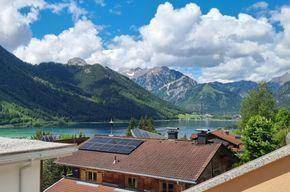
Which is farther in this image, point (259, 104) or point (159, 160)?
point (259, 104)

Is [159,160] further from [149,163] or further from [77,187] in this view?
[77,187]

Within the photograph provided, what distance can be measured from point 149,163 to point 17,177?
22087mm

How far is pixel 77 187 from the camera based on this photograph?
27438mm

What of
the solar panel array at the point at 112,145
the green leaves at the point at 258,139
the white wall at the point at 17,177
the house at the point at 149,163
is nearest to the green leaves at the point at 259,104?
the green leaves at the point at 258,139

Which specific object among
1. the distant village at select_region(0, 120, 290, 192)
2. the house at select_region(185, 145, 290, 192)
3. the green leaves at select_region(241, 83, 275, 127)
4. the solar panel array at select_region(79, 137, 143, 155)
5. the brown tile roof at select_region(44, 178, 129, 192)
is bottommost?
the brown tile roof at select_region(44, 178, 129, 192)

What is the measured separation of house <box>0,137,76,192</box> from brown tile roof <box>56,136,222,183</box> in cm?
1892

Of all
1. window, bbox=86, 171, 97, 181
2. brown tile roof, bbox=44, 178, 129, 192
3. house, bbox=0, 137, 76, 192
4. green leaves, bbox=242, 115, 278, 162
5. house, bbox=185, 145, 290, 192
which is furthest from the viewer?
green leaves, bbox=242, 115, 278, 162

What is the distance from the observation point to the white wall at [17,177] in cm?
461

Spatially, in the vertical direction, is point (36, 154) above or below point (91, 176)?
above

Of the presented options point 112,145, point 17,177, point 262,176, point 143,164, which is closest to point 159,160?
point 143,164

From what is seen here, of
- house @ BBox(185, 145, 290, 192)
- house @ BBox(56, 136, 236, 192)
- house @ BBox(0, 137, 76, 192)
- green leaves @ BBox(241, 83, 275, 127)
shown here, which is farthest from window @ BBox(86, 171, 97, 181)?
green leaves @ BBox(241, 83, 275, 127)

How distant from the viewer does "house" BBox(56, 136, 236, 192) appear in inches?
968

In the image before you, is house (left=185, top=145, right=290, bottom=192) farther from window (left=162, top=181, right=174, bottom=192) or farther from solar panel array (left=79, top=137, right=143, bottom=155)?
solar panel array (left=79, top=137, right=143, bottom=155)

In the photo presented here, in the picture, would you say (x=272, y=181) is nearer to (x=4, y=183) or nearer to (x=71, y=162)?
(x=4, y=183)
